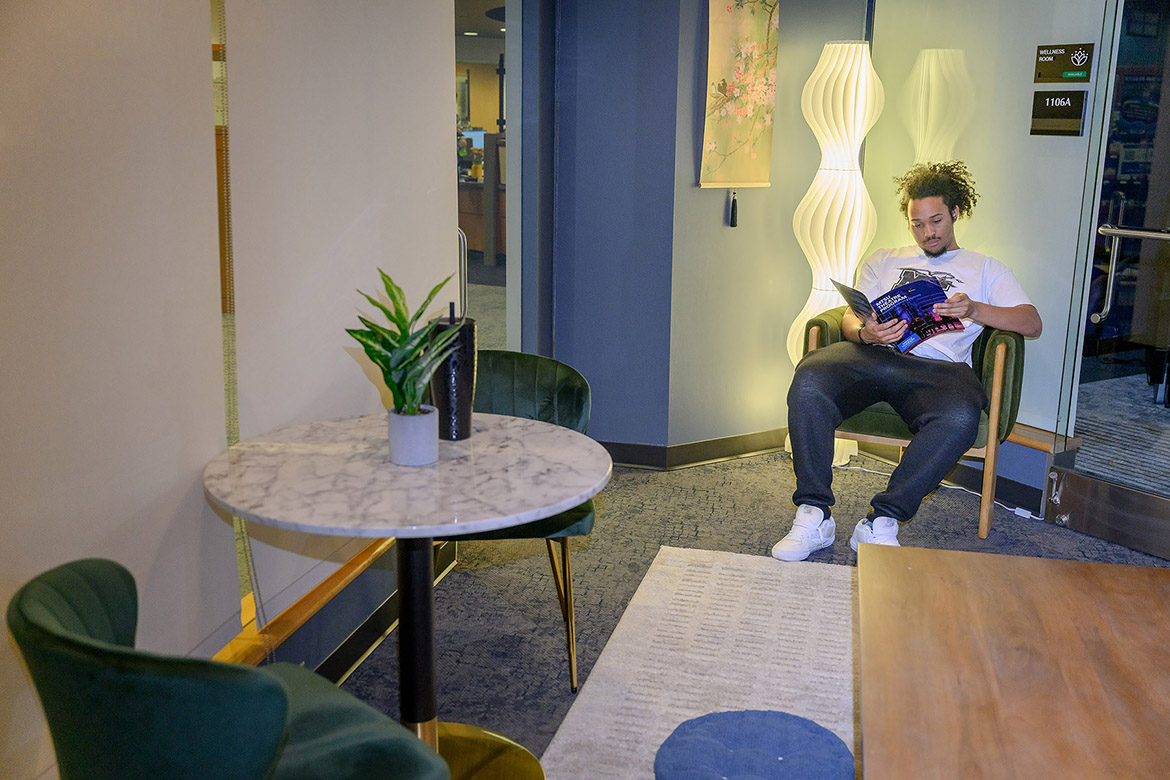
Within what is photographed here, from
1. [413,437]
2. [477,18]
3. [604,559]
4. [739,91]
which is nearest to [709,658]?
[604,559]

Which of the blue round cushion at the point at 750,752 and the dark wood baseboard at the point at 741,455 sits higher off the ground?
the blue round cushion at the point at 750,752

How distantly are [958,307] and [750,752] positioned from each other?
7.63 feet

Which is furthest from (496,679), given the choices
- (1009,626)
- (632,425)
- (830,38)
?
(830,38)

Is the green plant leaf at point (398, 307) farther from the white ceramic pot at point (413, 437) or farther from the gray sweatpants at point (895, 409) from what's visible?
the gray sweatpants at point (895, 409)

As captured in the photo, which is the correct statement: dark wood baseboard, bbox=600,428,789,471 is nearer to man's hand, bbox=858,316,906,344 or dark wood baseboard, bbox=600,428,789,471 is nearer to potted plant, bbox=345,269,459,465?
→ man's hand, bbox=858,316,906,344

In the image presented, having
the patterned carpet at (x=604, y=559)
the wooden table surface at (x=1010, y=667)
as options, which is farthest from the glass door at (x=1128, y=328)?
the wooden table surface at (x=1010, y=667)

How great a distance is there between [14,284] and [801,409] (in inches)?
110

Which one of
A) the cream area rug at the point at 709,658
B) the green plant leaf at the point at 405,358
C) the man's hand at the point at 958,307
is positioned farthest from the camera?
the man's hand at the point at 958,307

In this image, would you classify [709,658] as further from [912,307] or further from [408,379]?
[912,307]

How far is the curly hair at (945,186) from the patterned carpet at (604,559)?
1229mm

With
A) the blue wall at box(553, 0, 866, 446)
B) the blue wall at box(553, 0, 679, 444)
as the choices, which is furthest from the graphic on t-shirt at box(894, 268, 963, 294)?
the blue wall at box(553, 0, 679, 444)

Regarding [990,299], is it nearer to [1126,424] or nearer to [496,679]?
[1126,424]

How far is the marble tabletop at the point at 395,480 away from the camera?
5.88ft

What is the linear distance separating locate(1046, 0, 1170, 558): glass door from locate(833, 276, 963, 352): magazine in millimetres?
592
